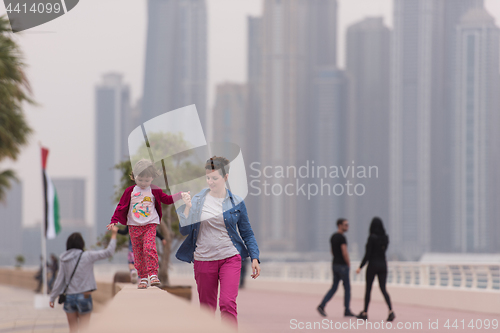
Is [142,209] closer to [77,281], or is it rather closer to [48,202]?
[77,281]

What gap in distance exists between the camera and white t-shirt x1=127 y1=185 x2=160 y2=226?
5.12 meters

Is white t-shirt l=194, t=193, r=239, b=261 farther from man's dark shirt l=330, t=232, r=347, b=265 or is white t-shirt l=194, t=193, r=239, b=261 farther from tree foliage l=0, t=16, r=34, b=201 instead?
tree foliage l=0, t=16, r=34, b=201

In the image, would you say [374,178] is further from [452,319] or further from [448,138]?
[452,319]

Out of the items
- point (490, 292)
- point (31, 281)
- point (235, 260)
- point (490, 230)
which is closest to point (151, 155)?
point (235, 260)

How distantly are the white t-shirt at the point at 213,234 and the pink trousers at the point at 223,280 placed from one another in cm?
6

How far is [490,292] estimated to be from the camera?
40.9 feet

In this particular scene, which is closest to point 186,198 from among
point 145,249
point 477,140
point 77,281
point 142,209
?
point 142,209

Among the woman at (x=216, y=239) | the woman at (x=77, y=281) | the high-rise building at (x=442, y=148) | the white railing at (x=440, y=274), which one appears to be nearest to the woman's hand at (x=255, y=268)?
the woman at (x=216, y=239)

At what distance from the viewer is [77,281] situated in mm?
7242

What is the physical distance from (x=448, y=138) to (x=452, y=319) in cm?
17724

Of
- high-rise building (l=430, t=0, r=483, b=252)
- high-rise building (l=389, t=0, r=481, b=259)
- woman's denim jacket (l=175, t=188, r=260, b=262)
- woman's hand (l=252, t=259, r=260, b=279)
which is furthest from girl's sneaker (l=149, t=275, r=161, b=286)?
high-rise building (l=430, t=0, r=483, b=252)

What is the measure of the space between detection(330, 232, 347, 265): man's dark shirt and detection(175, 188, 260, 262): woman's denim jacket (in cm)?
621

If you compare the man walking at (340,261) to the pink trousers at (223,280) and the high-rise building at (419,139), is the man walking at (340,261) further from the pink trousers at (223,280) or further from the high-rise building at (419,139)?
the high-rise building at (419,139)

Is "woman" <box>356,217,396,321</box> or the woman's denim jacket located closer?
the woman's denim jacket
